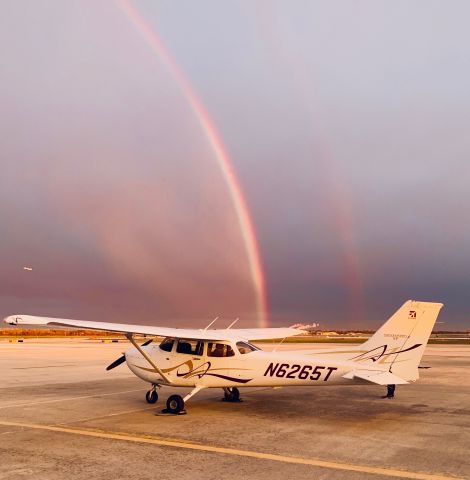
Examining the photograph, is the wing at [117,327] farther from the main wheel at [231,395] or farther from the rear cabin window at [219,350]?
the main wheel at [231,395]

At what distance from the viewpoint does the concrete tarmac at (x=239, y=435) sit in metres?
8.20

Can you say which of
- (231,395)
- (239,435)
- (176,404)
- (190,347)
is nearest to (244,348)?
(190,347)

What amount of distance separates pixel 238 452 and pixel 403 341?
6.58 meters

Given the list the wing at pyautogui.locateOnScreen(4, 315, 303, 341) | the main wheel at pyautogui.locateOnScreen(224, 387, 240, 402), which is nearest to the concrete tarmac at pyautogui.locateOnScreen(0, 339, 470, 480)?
the main wheel at pyautogui.locateOnScreen(224, 387, 240, 402)

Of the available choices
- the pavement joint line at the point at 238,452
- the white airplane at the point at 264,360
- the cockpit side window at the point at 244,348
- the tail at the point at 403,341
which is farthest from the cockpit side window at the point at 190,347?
the tail at the point at 403,341

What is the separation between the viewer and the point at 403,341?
14.0 m

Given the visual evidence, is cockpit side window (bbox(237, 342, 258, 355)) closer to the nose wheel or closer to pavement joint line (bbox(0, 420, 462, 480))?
the nose wheel

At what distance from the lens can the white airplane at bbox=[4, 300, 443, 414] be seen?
13.2m

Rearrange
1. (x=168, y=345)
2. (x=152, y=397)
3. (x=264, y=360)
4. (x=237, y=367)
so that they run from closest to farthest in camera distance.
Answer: (x=264, y=360) → (x=237, y=367) → (x=168, y=345) → (x=152, y=397)

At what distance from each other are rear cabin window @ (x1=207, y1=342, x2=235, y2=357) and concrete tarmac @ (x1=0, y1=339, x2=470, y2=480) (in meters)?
1.55

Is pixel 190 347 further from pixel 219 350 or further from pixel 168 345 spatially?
pixel 219 350

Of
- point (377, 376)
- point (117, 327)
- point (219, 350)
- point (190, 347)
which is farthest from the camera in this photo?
point (190, 347)

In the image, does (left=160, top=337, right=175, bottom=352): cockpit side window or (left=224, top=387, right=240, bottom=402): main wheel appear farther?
(left=224, top=387, right=240, bottom=402): main wheel

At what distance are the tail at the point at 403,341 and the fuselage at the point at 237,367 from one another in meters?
1.21
